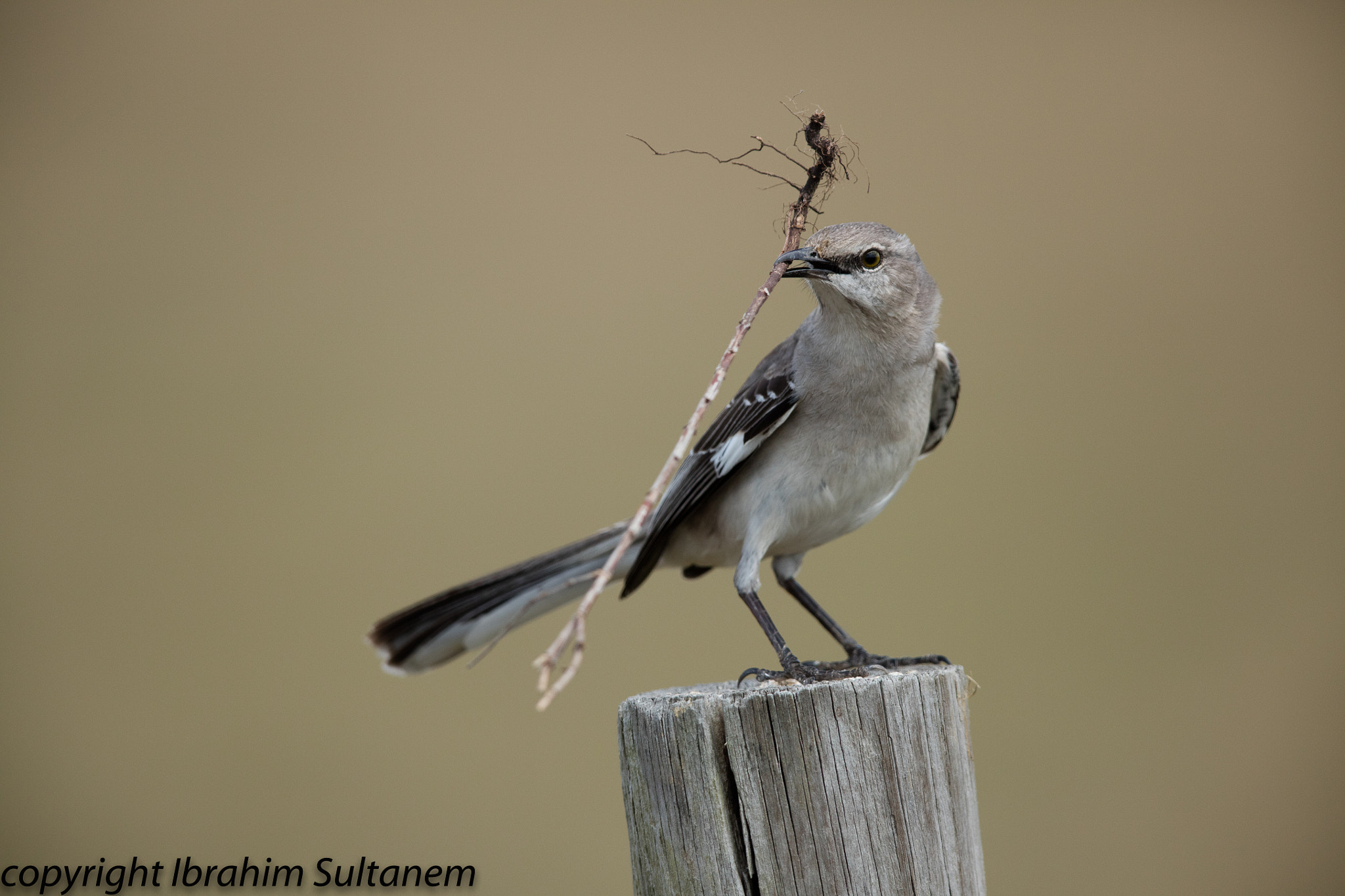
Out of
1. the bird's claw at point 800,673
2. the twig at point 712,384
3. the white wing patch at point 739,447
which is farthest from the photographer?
the white wing patch at point 739,447

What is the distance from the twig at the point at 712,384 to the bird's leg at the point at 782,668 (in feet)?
2.25

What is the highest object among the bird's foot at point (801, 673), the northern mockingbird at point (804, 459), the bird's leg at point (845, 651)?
the northern mockingbird at point (804, 459)

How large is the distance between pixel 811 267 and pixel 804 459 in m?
0.75

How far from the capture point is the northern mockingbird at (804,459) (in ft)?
11.2

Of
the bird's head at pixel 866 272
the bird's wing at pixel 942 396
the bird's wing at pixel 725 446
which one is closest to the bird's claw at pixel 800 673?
the bird's wing at pixel 725 446

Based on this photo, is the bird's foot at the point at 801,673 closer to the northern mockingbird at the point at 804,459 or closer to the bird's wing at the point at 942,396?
the northern mockingbird at the point at 804,459

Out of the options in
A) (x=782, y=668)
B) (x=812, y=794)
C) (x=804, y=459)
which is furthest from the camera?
(x=804, y=459)

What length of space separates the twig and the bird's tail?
106 cm

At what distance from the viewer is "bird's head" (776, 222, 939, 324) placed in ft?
10.5

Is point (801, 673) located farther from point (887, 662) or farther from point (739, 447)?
point (739, 447)

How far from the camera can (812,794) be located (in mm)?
2201

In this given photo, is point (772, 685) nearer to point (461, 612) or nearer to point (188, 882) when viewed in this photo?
point (461, 612)

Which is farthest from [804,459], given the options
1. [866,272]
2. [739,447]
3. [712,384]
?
[712,384]

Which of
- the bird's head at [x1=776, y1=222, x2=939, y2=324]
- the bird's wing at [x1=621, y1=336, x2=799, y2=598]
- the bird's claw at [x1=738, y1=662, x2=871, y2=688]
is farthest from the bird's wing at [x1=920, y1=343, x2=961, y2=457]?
the bird's claw at [x1=738, y1=662, x2=871, y2=688]
